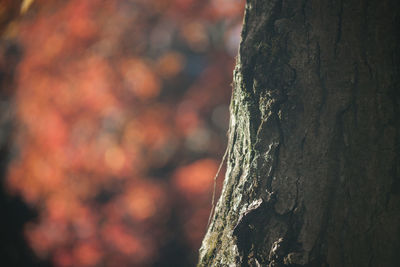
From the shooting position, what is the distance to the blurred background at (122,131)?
3580mm

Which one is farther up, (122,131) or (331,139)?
(122,131)

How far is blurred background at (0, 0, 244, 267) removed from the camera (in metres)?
3.58

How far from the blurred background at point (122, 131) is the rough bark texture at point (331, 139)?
2.64 metres

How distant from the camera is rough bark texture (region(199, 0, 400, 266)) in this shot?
0.71 m

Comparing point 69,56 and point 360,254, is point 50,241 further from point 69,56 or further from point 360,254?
point 360,254

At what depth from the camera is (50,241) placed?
418 centimetres

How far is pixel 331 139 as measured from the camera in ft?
2.37

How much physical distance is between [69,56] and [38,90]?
55 cm

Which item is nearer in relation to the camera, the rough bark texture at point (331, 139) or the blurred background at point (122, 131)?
the rough bark texture at point (331, 139)

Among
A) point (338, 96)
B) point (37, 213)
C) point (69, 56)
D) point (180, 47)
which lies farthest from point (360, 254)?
point (37, 213)

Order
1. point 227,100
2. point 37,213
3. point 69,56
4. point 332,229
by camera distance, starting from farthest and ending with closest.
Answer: point 37,213
point 69,56
point 227,100
point 332,229

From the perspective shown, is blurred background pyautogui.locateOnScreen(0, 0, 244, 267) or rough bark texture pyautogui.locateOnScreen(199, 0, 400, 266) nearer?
rough bark texture pyautogui.locateOnScreen(199, 0, 400, 266)

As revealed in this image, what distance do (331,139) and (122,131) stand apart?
3152 mm

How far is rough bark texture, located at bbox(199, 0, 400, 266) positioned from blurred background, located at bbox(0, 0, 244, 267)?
2.64m
